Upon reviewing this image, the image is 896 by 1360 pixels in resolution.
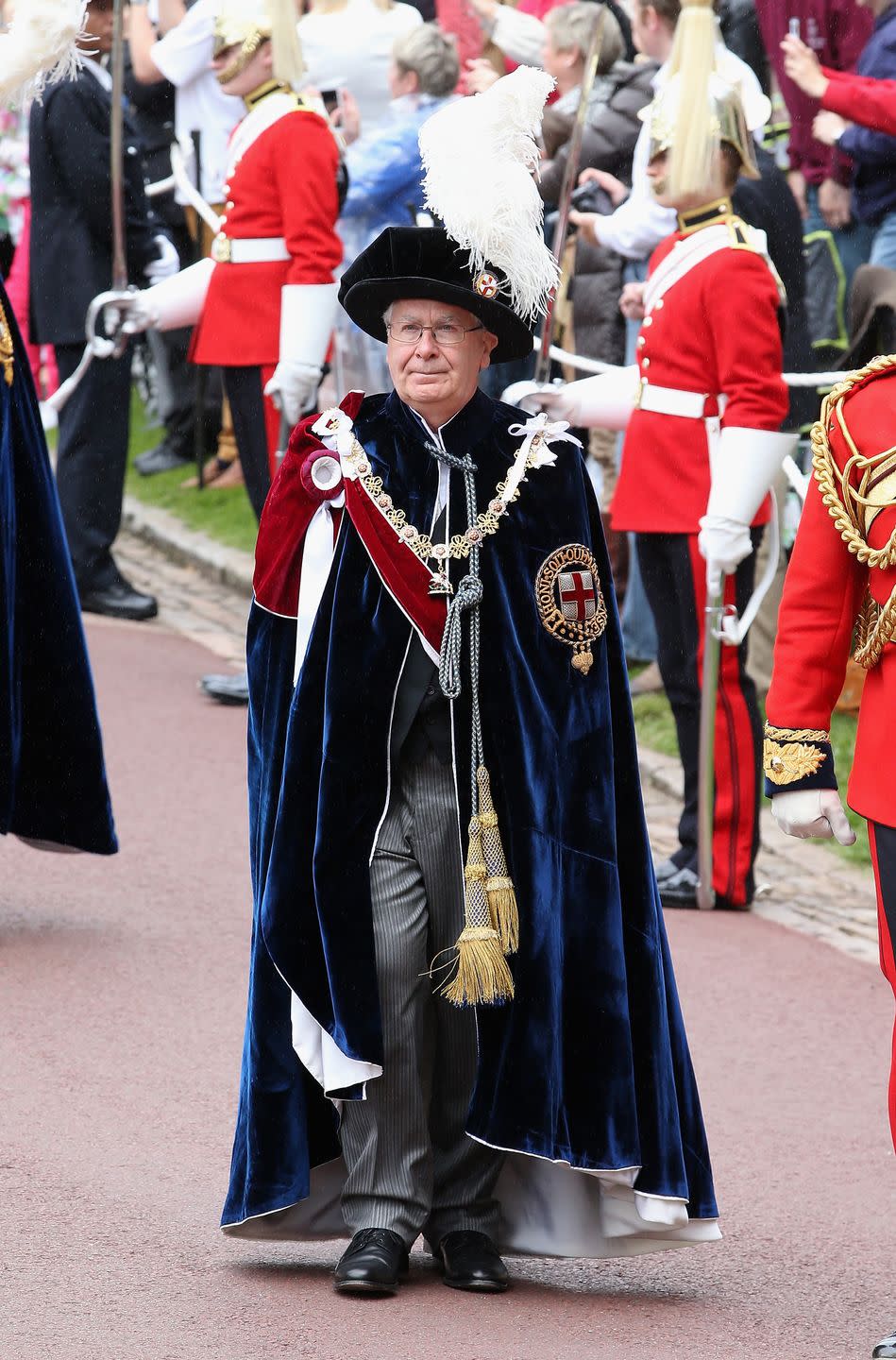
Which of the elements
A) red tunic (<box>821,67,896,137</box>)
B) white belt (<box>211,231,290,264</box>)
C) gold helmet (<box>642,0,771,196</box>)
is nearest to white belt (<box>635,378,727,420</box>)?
gold helmet (<box>642,0,771,196</box>)

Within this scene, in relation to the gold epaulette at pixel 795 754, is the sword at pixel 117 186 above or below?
above

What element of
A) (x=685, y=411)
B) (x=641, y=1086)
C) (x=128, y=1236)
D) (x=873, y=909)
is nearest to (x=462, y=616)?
(x=641, y=1086)

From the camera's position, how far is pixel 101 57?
10688 millimetres

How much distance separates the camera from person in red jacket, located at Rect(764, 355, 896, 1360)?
3.81 meters

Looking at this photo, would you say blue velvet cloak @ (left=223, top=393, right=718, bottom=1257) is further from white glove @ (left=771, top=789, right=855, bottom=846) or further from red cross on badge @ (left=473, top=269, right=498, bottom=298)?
white glove @ (left=771, top=789, right=855, bottom=846)

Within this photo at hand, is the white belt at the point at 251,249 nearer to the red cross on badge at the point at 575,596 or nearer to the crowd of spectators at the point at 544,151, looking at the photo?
the crowd of spectators at the point at 544,151

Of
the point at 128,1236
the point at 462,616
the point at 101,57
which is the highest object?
the point at 101,57

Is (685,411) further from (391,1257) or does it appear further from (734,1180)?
(391,1257)

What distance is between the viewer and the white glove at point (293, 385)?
7.99 meters

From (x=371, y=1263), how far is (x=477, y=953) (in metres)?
0.52

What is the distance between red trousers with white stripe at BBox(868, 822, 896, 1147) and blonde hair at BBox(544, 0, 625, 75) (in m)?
5.40

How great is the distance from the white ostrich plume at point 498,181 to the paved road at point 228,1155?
164 centimetres

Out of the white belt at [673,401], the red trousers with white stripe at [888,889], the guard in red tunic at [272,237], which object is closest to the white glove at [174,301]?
the guard in red tunic at [272,237]

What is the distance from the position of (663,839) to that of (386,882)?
3.45 meters
